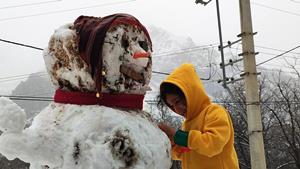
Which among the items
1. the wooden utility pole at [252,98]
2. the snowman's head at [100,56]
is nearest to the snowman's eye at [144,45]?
the snowman's head at [100,56]

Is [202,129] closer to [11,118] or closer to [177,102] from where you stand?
[177,102]

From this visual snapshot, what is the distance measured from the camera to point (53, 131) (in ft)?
5.63

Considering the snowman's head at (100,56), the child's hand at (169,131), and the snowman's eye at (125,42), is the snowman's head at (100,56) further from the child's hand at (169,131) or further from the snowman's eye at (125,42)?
the child's hand at (169,131)

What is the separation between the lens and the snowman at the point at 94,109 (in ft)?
5.42

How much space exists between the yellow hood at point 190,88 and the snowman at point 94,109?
0.79 feet

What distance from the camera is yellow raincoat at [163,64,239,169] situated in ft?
6.50

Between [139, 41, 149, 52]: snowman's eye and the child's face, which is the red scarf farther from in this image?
the child's face

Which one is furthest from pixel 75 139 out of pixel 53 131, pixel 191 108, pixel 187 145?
pixel 191 108

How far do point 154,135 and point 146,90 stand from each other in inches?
10.7

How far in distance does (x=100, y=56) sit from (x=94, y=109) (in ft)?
0.69

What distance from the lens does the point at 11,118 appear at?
5.44 ft

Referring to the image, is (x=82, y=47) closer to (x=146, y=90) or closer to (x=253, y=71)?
(x=146, y=90)

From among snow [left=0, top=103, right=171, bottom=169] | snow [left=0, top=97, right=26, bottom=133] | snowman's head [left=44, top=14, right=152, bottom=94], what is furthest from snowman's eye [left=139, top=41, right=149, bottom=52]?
snow [left=0, top=97, right=26, bottom=133]

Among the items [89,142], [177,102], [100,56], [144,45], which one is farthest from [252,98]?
[89,142]
